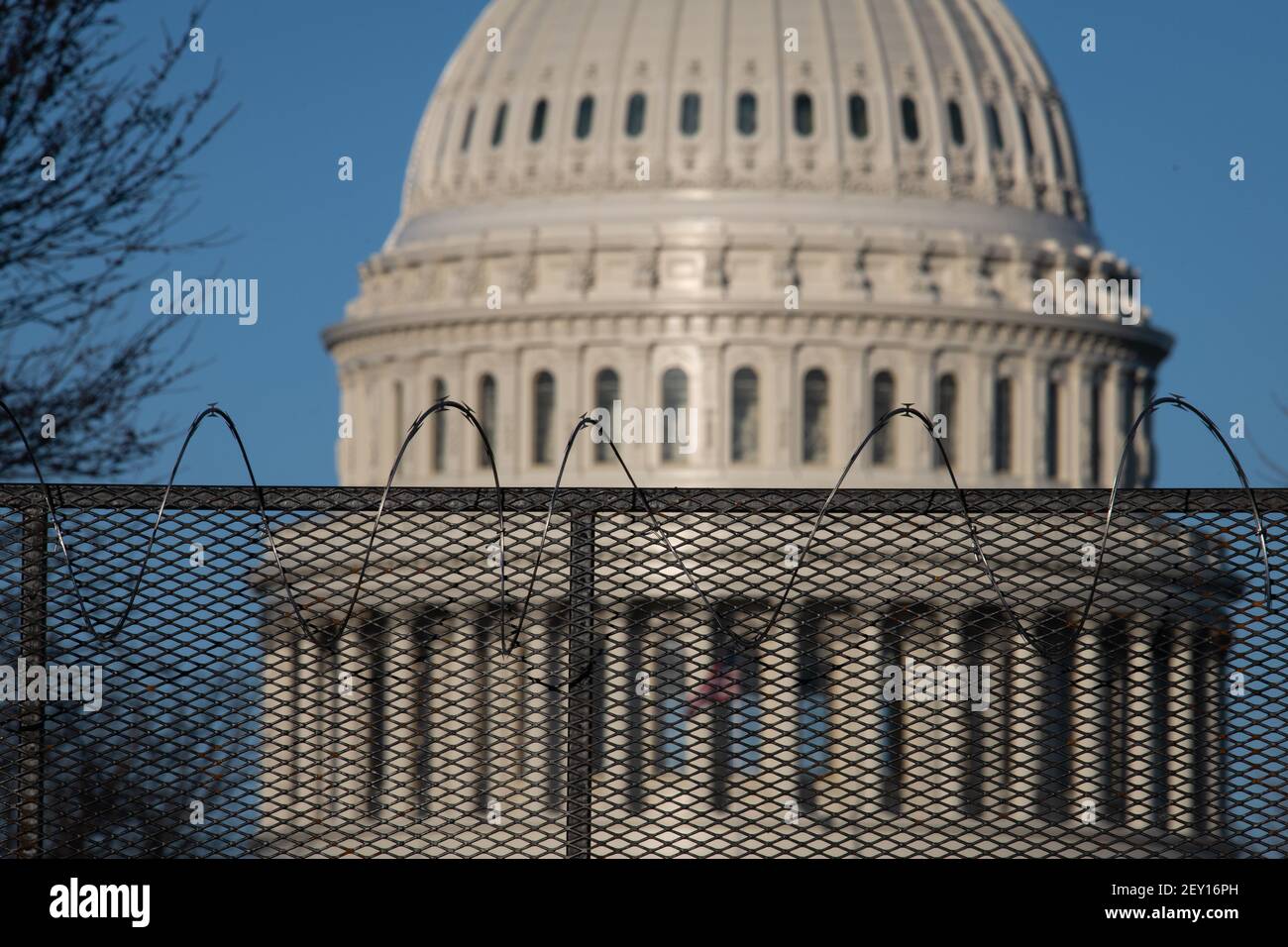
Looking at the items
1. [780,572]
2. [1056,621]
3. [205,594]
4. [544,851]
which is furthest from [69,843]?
[1056,621]

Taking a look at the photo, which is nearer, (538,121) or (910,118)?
(910,118)

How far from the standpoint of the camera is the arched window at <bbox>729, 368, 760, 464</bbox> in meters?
91.2

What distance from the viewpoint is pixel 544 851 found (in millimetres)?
7293

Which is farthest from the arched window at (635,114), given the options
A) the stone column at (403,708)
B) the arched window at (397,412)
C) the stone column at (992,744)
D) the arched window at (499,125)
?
the stone column at (403,708)

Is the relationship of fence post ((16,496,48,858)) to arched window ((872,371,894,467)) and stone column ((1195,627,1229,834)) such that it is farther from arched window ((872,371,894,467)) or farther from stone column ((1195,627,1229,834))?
arched window ((872,371,894,467))

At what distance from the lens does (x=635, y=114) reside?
96.2m

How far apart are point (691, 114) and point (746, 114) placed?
2.23 m

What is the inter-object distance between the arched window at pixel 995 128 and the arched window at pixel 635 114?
551 inches

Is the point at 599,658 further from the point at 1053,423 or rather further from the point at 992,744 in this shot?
the point at 1053,423

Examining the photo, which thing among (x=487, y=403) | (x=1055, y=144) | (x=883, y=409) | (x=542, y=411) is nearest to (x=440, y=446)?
(x=487, y=403)

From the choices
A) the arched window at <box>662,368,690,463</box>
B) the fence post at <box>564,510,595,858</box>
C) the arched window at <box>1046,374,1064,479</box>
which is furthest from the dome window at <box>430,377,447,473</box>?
the fence post at <box>564,510,595,858</box>
